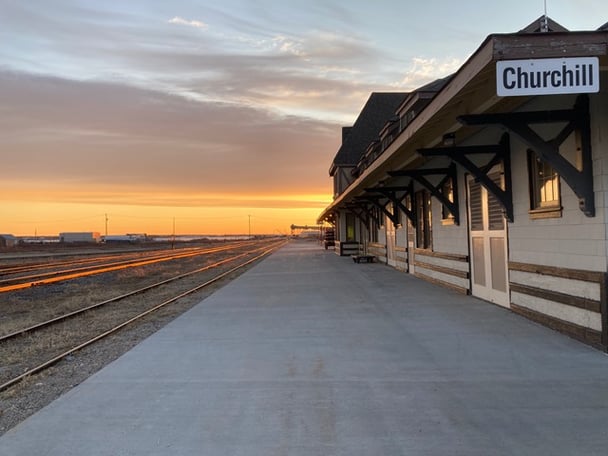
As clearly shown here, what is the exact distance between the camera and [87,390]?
5.16 m

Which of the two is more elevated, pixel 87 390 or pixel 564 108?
pixel 564 108

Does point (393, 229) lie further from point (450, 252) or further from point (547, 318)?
point (547, 318)

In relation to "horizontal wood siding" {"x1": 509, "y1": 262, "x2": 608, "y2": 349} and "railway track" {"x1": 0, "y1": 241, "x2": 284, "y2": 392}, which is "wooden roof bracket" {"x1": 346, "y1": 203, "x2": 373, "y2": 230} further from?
"horizontal wood siding" {"x1": 509, "y1": 262, "x2": 608, "y2": 349}

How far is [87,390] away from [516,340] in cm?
532

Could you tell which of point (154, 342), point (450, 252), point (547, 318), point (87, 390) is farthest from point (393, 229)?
point (87, 390)

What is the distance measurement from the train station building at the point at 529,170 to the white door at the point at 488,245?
0.07 ft

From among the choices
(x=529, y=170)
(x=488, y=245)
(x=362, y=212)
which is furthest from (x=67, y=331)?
(x=362, y=212)

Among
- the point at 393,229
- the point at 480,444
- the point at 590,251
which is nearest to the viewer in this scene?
the point at 480,444

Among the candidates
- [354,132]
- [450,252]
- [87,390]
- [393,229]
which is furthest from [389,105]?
[87,390]

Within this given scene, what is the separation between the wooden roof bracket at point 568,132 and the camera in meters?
6.18

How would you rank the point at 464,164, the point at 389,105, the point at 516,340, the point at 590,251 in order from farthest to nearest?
the point at 389,105, the point at 464,164, the point at 516,340, the point at 590,251

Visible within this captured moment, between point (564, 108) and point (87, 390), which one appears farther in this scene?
point (564, 108)

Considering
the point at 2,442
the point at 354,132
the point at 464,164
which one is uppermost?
→ the point at 354,132

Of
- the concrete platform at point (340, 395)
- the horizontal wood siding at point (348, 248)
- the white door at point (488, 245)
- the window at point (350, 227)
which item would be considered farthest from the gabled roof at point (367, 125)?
the concrete platform at point (340, 395)
